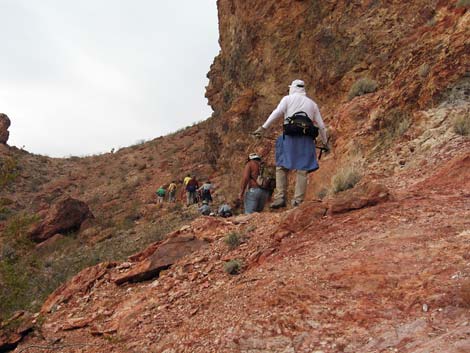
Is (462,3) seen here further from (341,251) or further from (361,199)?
(341,251)

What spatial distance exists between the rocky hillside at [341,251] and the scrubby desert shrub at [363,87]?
41mm

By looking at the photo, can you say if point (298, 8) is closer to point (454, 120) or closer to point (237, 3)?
point (237, 3)

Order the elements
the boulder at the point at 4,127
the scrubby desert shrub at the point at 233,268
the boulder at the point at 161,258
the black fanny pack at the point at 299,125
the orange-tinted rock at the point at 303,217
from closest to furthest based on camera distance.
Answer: the scrubby desert shrub at the point at 233,268 → the orange-tinted rock at the point at 303,217 → the boulder at the point at 161,258 → the black fanny pack at the point at 299,125 → the boulder at the point at 4,127

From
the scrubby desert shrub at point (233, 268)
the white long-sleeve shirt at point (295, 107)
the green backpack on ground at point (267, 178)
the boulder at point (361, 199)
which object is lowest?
A: the scrubby desert shrub at point (233, 268)

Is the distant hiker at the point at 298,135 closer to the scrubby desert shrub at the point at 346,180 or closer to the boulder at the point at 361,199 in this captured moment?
the scrubby desert shrub at the point at 346,180

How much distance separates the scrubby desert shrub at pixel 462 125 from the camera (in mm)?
6555

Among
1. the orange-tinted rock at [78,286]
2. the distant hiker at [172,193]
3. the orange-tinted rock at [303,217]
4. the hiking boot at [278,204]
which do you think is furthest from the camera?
the distant hiker at [172,193]

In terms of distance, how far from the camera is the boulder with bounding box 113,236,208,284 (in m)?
6.05

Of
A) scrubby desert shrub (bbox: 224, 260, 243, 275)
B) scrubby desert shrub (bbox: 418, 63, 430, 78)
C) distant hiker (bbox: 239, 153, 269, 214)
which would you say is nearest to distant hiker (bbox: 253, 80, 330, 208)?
distant hiker (bbox: 239, 153, 269, 214)

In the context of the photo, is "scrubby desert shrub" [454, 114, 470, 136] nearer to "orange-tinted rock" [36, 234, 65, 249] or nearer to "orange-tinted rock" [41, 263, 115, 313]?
"orange-tinted rock" [41, 263, 115, 313]

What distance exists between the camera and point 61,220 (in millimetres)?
18266

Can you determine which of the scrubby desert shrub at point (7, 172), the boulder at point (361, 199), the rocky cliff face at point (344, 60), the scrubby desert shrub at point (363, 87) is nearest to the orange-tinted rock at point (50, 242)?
the rocky cliff face at point (344, 60)

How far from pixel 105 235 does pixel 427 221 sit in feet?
41.9

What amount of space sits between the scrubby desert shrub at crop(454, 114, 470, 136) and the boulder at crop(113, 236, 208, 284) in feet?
11.6
